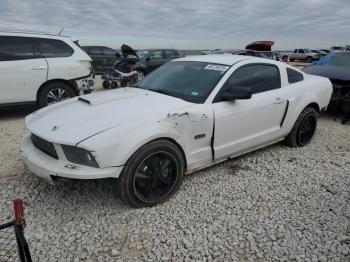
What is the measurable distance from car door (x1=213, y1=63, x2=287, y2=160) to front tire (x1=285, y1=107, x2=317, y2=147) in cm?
50

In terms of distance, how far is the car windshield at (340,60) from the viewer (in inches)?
313

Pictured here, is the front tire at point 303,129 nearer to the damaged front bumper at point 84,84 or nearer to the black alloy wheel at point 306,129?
the black alloy wheel at point 306,129

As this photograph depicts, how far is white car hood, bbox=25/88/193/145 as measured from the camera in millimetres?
2980

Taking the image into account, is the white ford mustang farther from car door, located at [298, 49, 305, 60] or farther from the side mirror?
car door, located at [298, 49, 305, 60]

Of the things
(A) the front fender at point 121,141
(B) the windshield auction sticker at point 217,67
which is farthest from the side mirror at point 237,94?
(A) the front fender at point 121,141

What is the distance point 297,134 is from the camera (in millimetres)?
5008

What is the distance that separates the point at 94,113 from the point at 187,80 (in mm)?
1273

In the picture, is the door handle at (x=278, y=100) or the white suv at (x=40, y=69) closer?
the door handle at (x=278, y=100)

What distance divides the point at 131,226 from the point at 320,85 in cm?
389

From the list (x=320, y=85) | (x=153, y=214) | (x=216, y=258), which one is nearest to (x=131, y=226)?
(x=153, y=214)

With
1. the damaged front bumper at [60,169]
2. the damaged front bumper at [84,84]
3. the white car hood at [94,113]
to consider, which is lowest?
the damaged front bumper at [84,84]

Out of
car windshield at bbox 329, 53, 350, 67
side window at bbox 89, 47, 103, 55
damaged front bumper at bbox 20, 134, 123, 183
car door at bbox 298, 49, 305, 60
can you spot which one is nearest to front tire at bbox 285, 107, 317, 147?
damaged front bumper at bbox 20, 134, 123, 183

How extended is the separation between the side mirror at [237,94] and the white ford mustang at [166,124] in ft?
0.04

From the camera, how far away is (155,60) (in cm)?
1394
